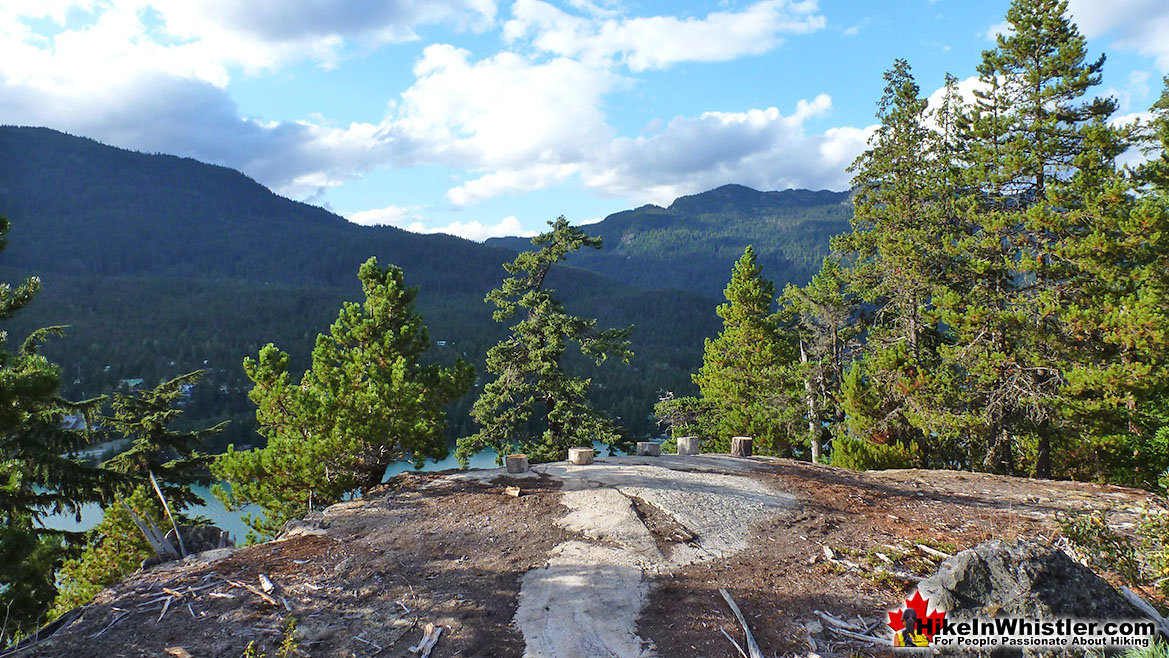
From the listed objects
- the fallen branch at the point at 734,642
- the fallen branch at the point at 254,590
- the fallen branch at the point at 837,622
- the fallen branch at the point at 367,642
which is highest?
the fallen branch at the point at 254,590

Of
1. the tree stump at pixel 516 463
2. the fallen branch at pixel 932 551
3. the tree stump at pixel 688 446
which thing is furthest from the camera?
the tree stump at pixel 688 446

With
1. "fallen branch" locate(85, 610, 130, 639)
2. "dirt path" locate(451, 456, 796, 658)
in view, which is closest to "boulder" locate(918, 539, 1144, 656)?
"dirt path" locate(451, 456, 796, 658)

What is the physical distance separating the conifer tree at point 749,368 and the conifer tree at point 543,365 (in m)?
7.21

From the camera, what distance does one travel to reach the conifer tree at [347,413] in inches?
516

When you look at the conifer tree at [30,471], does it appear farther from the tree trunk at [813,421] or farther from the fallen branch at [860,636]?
the tree trunk at [813,421]

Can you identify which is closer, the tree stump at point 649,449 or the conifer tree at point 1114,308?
the conifer tree at point 1114,308

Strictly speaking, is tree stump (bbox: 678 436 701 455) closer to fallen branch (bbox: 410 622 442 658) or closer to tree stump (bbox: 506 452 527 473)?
tree stump (bbox: 506 452 527 473)

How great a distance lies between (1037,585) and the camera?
620 centimetres

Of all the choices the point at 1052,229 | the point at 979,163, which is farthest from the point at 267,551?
the point at 979,163

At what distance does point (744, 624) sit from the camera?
7.11 m

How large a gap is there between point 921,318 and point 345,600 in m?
21.8

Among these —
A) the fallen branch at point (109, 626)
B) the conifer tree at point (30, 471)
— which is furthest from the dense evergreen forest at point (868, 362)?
the fallen branch at point (109, 626)

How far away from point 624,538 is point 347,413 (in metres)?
6.87

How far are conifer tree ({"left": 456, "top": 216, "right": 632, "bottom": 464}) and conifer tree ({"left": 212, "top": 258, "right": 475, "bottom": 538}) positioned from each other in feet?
19.9
